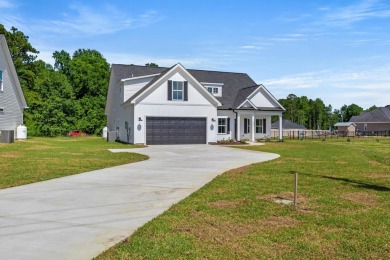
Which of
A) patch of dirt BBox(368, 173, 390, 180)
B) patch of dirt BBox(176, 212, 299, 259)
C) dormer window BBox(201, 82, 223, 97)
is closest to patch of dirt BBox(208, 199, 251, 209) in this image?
patch of dirt BBox(176, 212, 299, 259)

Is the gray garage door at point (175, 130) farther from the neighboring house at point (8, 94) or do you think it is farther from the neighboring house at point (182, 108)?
the neighboring house at point (8, 94)

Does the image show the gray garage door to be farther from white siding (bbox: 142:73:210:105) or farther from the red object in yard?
the red object in yard

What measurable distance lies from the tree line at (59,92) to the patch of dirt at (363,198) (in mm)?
44868

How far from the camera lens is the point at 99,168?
1328 centimetres

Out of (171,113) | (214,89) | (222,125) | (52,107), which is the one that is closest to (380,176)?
(171,113)

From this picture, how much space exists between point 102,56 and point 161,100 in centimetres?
4479

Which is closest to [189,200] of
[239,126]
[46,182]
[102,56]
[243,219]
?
[243,219]

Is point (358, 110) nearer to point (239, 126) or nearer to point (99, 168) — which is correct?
point (239, 126)

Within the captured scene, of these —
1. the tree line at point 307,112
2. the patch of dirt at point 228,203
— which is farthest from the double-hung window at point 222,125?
the tree line at point 307,112

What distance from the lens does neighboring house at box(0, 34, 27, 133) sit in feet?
89.9

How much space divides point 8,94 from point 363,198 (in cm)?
2803

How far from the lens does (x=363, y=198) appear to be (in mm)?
8219

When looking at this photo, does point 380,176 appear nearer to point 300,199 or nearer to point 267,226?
point 300,199

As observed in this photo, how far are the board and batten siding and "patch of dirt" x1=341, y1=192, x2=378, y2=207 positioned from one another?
2622 centimetres
